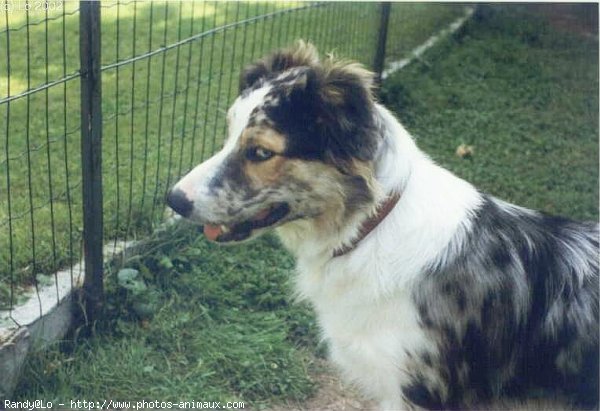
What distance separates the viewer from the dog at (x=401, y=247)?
2898 mm

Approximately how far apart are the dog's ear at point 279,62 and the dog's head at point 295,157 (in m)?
0.22

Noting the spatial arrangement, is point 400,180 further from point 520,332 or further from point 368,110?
point 520,332

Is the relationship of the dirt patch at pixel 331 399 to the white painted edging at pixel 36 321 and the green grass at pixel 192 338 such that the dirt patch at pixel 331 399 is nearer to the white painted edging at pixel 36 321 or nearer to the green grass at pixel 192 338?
the green grass at pixel 192 338

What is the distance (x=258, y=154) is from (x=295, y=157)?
5.5 inches

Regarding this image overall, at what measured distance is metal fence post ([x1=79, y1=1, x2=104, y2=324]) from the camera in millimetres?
3502

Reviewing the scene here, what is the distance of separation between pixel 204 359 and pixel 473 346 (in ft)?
4.87

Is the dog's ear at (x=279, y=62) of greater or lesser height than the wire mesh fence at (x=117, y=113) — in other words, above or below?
above

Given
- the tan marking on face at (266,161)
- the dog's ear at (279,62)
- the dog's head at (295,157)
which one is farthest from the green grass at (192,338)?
the dog's ear at (279,62)

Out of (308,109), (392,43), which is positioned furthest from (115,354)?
(392,43)

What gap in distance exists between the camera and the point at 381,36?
7660 mm

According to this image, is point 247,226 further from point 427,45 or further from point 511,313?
point 427,45

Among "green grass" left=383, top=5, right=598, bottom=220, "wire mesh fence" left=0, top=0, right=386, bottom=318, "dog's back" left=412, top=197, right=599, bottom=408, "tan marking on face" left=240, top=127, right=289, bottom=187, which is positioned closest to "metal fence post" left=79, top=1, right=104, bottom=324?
"wire mesh fence" left=0, top=0, right=386, bottom=318

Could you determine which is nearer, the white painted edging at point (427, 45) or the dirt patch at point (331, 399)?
the dirt patch at point (331, 399)

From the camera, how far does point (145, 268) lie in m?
4.26
